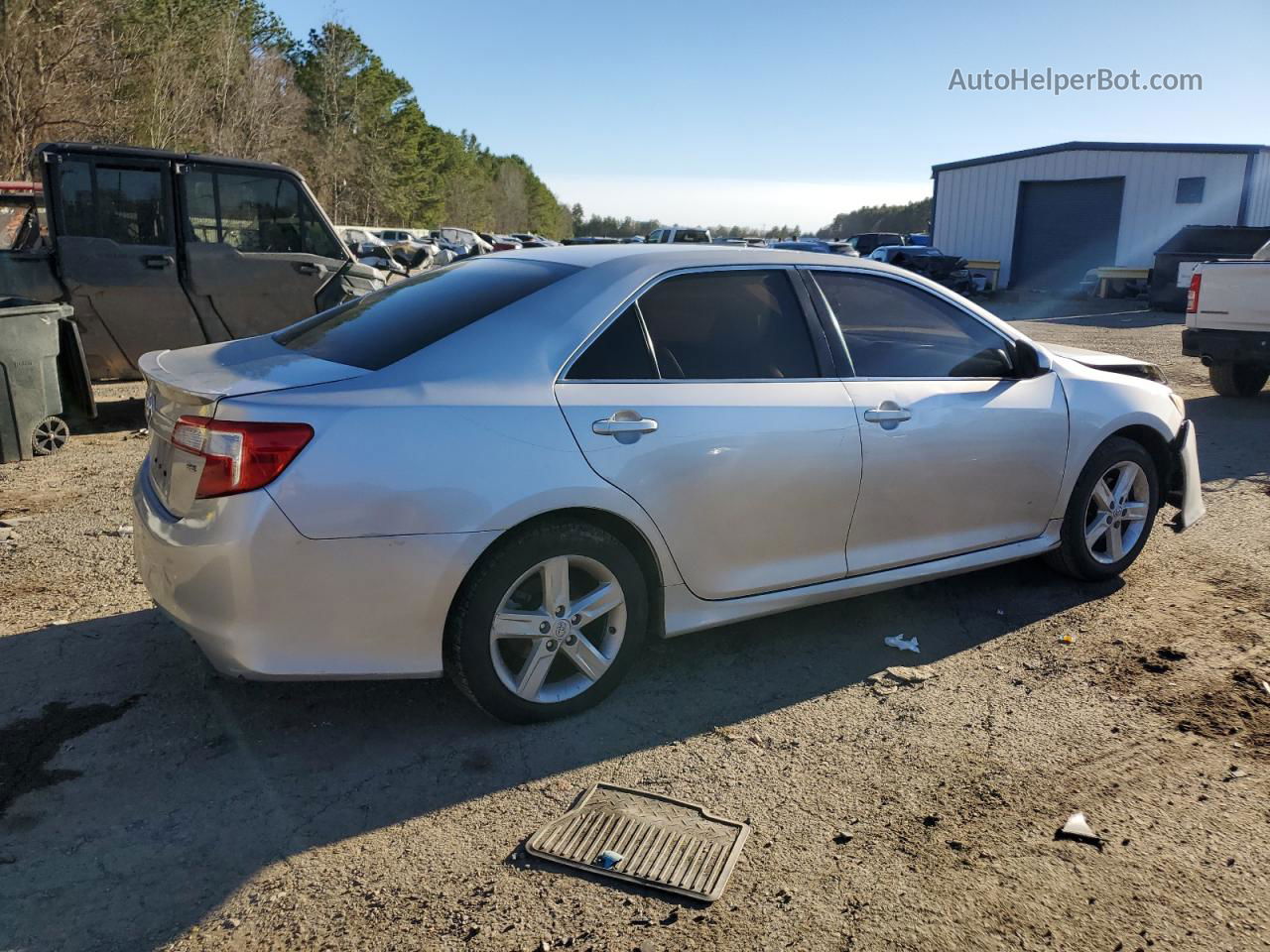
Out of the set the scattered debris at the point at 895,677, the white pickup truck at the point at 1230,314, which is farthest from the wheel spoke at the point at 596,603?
the white pickup truck at the point at 1230,314

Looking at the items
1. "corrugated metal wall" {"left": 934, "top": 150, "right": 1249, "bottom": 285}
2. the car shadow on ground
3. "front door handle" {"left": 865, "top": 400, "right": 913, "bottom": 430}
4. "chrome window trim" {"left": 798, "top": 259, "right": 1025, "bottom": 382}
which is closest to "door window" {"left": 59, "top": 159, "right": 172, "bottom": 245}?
the car shadow on ground

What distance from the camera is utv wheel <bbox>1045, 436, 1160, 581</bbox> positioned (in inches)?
191

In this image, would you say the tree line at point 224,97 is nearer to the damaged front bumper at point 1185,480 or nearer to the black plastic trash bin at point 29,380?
the black plastic trash bin at point 29,380

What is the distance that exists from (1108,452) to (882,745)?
2.28 metres

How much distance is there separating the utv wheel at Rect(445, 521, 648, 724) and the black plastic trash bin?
534cm

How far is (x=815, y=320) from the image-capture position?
4098 mm

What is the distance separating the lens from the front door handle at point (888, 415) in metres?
4.02

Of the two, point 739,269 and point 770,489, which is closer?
point 770,489

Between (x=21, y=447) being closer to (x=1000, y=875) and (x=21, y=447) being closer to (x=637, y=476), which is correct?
(x=637, y=476)

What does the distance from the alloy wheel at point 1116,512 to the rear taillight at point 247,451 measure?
3.76 m

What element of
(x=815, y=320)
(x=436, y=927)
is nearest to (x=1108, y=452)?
(x=815, y=320)

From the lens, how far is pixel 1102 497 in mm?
4922

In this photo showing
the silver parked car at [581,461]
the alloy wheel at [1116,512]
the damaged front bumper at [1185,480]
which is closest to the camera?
the silver parked car at [581,461]

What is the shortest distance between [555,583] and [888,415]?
159cm
